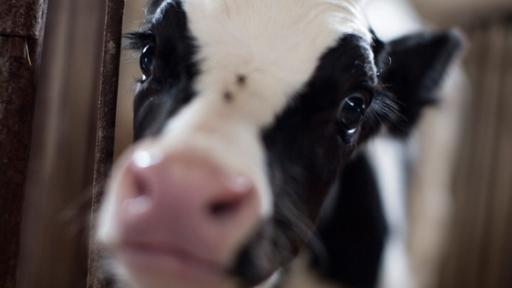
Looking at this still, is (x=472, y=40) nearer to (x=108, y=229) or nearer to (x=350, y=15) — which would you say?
(x=350, y=15)

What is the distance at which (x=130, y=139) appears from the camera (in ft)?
3.98

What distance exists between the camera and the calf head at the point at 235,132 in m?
0.75

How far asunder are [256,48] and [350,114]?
234 mm

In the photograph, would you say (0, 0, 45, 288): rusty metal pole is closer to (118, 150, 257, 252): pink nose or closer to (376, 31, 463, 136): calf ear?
(118, 150, 257, 252): pink nose

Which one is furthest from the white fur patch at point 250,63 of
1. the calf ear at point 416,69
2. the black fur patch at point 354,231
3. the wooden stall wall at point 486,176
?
the wooden stall wall at point 486,176

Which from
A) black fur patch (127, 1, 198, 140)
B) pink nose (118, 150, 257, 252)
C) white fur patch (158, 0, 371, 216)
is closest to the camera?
pink nose (118, 150, 257, 252)

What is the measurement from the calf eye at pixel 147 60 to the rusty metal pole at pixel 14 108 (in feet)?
0.56

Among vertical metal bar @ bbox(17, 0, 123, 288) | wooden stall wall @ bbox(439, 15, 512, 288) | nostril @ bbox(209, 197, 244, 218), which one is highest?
nostril @ bbox(209, 197, 244, 218)

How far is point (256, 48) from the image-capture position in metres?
1.00

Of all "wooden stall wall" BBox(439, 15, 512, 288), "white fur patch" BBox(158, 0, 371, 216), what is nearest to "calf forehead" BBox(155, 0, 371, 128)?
"white fur patch" BBox(158, 0, 371, 216)

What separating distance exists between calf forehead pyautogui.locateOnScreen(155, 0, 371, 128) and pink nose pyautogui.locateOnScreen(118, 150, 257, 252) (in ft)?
0.49

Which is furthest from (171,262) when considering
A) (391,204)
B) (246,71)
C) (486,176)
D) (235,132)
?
(486,176)

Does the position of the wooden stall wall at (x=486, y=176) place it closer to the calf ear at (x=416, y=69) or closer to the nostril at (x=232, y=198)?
the calf ear at (x=416, y=69)

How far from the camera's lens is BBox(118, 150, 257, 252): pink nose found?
730mm
